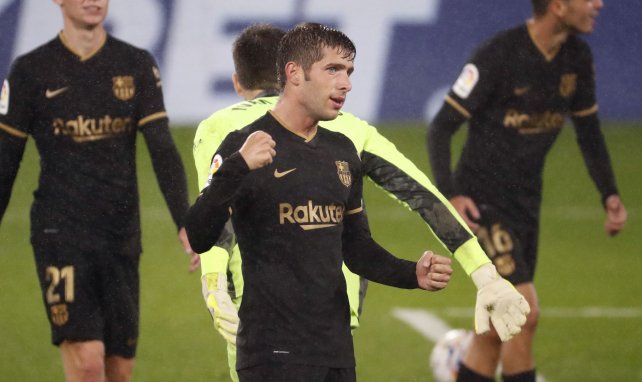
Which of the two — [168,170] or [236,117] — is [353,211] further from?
[168,170]

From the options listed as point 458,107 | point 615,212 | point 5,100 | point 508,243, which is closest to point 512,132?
point 458,107

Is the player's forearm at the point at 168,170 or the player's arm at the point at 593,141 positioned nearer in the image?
the player's forearm at the point at 168,170

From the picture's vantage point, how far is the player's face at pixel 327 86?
5105 mm

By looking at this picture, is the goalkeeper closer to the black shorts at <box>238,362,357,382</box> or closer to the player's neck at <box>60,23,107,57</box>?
the black shorts at <box>238,362,357,382</box>

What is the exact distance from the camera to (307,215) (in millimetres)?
5148

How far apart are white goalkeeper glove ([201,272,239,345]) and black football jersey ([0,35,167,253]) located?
1.41 metres

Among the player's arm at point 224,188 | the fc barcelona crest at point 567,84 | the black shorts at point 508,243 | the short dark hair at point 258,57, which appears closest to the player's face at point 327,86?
the player's arm at point 224,188

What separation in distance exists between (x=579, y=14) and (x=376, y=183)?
2639 mm

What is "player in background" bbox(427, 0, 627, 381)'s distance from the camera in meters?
7.65

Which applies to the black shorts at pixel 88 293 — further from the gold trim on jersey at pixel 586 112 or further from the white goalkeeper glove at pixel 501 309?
the gold trim on jersey at pixel 586 112

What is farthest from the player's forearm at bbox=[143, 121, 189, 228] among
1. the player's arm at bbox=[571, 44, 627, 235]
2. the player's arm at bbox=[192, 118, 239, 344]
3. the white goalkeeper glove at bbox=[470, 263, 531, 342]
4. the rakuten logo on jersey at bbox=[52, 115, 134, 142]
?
the player's arm at bbox=[571, 44, 627, 235]

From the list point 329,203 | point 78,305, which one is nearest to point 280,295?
point 329,203

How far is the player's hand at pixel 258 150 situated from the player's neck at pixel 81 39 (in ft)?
7.20

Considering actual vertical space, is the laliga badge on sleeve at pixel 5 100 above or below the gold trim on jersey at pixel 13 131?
above
